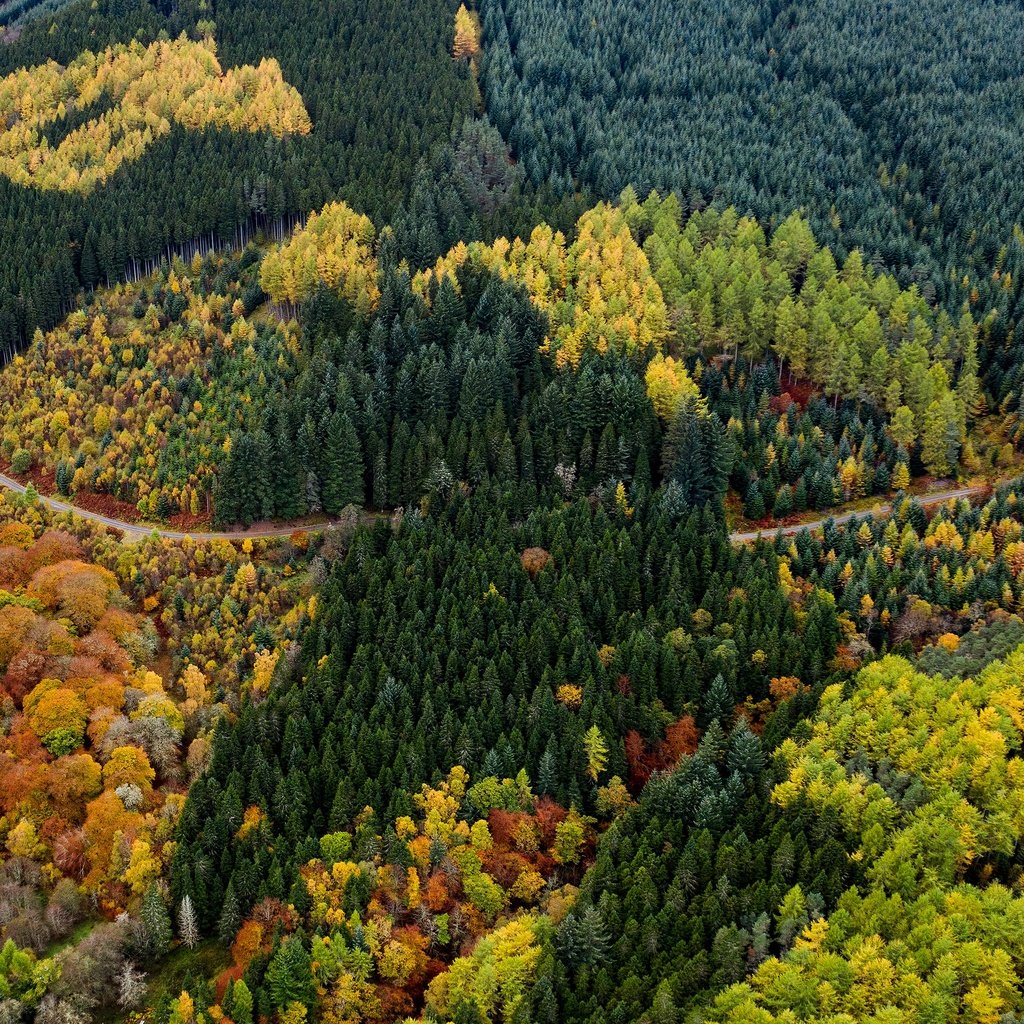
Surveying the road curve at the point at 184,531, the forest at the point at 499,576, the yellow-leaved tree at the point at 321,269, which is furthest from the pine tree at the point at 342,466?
the yellow-leaved tree at the point at 321,269

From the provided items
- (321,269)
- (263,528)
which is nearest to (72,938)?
(263,528)

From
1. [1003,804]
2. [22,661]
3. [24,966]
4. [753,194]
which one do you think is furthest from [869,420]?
[24,966]

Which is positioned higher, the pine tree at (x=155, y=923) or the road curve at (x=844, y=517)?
the road curve at (x=844, y=517)

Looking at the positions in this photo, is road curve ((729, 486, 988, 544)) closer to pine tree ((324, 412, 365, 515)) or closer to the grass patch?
pine tree ((324, 412, 365, 515))

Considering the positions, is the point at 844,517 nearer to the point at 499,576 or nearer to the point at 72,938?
the point at 499,576

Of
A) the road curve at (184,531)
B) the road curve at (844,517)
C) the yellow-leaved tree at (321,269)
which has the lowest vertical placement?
the road curve at (844,517)

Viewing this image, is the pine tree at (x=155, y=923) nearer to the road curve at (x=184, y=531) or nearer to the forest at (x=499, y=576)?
the forest at (x=499, y=576)

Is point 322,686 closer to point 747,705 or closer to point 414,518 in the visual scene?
point 414,518

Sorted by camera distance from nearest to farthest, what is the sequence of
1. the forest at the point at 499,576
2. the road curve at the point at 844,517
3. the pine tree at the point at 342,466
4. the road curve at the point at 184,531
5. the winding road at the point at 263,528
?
the forest at the point at 499,576 < the road curve at the point at 844,517 < the winding road at the point at 263,528 < the road curve at the point at 184,531 < the pine tree at the point at 342,466
